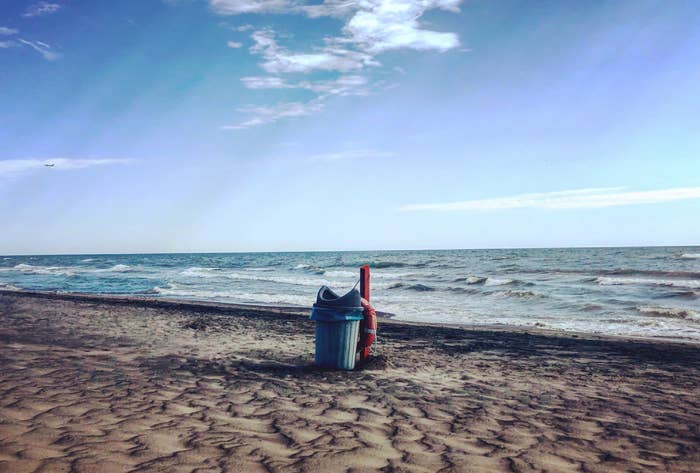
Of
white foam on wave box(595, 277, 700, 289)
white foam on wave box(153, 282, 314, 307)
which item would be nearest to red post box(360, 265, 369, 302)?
white foam on wave box(153, 282, 314, 307)

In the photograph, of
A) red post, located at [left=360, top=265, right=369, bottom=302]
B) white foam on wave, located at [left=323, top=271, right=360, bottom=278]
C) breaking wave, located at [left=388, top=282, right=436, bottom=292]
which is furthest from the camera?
white foam on wave, located at [left=323, top=271, right=360, bottom=278]

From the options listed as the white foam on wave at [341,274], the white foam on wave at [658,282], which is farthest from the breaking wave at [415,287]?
the white foam on wave at [341,274]

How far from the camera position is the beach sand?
131 inches

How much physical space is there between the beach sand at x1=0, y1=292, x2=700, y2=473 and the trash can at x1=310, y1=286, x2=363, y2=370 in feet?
0.75

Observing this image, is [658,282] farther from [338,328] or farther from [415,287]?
[338,328]

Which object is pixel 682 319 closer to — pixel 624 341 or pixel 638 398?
pixel 624 341

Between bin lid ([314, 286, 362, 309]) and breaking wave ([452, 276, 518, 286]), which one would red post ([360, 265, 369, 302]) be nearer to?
bin lid ([314, 286, 362, 309])

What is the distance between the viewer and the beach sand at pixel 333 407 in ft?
11.0

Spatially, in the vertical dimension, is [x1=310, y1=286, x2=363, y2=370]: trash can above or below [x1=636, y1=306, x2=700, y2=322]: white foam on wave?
above

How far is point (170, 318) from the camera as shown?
11.9 metres

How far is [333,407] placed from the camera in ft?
15.0

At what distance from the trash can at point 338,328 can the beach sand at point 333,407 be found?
23 cm

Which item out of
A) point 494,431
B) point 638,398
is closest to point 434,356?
point 638,398

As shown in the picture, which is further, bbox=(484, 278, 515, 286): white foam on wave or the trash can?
bbox=(484, 278, 515, 286): white foam on wave
